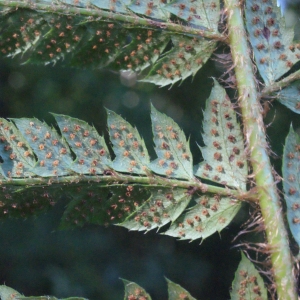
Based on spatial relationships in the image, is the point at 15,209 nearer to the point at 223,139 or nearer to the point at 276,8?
the point at 223,139

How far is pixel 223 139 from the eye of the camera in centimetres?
184

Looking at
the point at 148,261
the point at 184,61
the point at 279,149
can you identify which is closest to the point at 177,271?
the point at 148,261

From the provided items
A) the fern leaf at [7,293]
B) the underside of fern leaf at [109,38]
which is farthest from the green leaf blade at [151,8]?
the fern leaf at [7,293]

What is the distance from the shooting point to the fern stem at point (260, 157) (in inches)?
60.2

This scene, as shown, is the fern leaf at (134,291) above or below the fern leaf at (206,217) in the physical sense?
below

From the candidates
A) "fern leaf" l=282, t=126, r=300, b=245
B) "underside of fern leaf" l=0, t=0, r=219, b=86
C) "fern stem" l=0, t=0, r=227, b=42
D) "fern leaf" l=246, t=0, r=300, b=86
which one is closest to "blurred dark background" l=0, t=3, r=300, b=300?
"underside of fern leaf" l=0, t=0, r=219, b=86

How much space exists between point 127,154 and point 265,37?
2.57ft

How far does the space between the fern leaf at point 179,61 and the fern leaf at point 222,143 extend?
28 cm

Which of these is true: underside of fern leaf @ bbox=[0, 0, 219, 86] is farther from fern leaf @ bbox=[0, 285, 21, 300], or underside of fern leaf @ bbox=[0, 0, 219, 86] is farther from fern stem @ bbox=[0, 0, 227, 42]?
fern leaf @ bbox=[0, 285, 21, 300]

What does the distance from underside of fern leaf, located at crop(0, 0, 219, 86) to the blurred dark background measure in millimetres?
3439

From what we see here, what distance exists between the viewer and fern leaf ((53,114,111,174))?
1.84 meters

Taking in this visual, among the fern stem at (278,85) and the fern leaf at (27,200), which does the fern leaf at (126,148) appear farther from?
the fern stem at (278,85)

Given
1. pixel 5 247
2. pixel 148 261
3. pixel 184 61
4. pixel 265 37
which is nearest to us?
pixel 265 37

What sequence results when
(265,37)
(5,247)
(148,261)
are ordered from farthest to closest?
(148,261)
(5,247)
(265,37)
